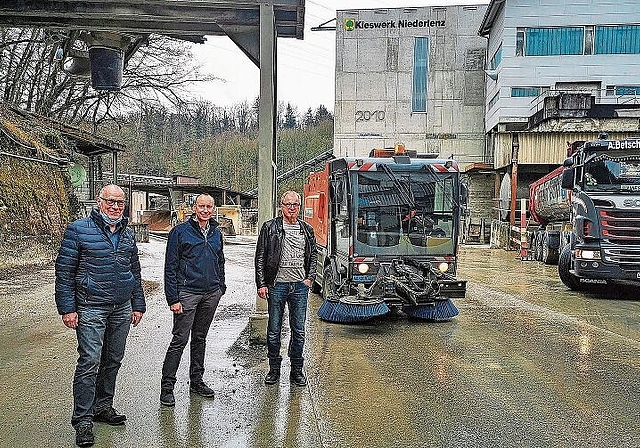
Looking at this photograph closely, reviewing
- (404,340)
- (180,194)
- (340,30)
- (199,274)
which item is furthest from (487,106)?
(199,274)

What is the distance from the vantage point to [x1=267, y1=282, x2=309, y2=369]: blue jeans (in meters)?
6.81

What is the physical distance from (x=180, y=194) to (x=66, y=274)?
Result: 157 feet

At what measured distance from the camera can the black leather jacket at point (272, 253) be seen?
6809 mm

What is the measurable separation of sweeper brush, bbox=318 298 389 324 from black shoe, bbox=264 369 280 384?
330 centimetres

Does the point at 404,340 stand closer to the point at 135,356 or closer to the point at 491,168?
the point at 135,356

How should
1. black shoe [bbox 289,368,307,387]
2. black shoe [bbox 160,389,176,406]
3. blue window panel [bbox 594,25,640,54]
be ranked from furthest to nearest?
blue window panel [bbox 594,25,640,54] < black shoe [bbox 289,368,307,387] < black shoe [bbox 160,389,176,406]

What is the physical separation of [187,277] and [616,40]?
4055cm

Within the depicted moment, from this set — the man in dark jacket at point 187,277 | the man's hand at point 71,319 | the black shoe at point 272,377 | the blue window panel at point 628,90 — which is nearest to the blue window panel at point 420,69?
the blue window panel at point 628,90

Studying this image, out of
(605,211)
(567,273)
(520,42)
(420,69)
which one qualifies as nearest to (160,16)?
(605,211)

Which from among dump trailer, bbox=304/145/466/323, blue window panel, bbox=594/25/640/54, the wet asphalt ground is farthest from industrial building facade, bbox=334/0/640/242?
the wet asphalt ground

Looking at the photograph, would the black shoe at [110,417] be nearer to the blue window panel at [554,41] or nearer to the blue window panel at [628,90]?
the blue window panel at [554,41]

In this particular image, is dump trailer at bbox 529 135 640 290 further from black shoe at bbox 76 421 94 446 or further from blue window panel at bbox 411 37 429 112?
blue window panel at bbox 411 37 429 112

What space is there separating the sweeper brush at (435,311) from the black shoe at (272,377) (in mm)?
4525

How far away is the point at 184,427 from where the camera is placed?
538 centimetres
